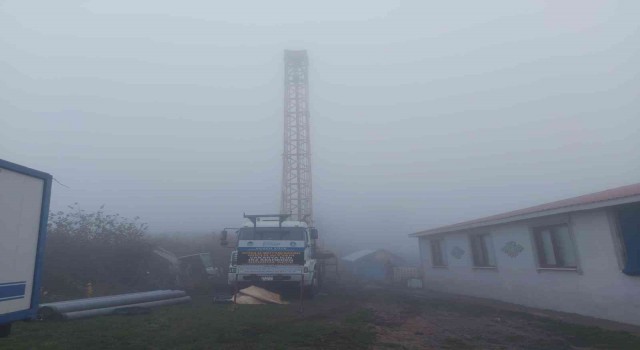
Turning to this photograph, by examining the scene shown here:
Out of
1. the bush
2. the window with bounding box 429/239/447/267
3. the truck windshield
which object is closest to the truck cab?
the truck windshield

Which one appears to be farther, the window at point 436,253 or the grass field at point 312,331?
the window at point 436,253

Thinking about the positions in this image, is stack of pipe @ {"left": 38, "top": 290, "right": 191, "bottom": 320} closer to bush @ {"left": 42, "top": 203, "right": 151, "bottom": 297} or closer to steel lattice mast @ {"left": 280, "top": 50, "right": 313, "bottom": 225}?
bush @ {"left": 42, "top": 203, "right": 151, "bottom": 297}

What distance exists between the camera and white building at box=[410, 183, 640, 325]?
10055 mm

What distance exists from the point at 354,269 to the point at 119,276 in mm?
19435

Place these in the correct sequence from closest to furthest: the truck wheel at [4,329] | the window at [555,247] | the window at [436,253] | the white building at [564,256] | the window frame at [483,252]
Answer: the truck wheel at [4,329] → the white building at [564,256] → the window at [555,247] → the window frame at [483,252] → the window at [436,253]

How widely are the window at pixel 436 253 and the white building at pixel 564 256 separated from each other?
216 cm

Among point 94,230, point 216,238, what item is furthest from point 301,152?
point 94,230

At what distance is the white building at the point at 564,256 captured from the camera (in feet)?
33.0

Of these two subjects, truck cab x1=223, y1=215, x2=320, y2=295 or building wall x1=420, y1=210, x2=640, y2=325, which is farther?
truck cab x1=223, y1=215, x2=320, y2=295

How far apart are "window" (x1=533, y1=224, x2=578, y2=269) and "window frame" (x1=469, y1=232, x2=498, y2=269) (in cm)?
290

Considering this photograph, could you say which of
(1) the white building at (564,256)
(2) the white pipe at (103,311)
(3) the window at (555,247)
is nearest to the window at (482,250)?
(1) the white building at (564,256)

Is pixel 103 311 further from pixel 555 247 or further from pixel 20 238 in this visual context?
pixel 555 247

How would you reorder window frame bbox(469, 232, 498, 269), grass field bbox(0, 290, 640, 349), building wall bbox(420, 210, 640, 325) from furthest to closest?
1. window frame bbox(469, 232, 498, 269)
2. building wall bbox(420, 210, 640, 325)
3. grass field bbox(0, 290, 640, 349)

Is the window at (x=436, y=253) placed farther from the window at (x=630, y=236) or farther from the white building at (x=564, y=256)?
the window at (x=630, y=236)
